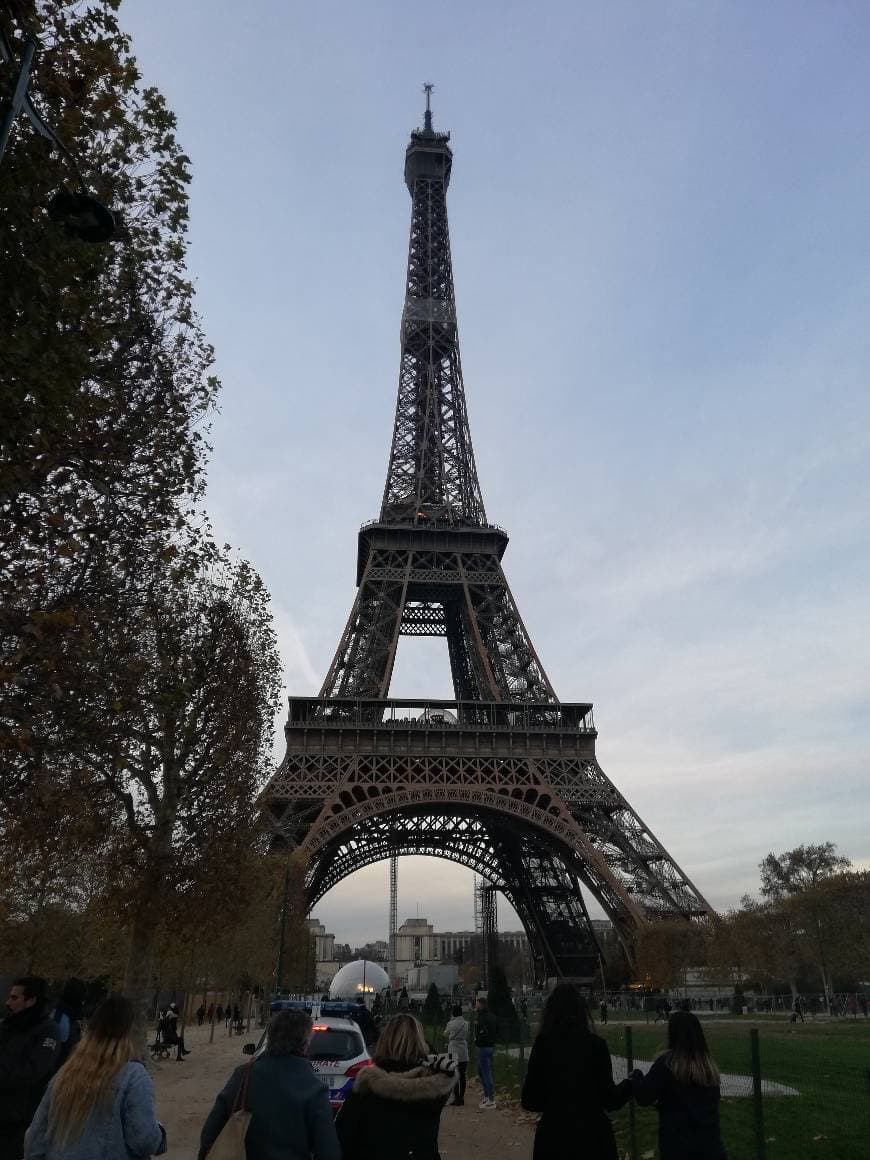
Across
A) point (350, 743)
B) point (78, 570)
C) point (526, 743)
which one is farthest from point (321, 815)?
point (78, 570)

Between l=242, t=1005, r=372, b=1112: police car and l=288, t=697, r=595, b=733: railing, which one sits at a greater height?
l=288, t=697, r=595, b=733: railing

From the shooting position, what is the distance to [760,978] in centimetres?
5906

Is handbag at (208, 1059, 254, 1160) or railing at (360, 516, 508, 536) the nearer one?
handbag at (208, 1059, 254, 1160)

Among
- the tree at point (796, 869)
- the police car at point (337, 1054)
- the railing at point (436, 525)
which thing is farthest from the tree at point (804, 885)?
the police car at point (337, 1054)

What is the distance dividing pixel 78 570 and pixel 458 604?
45.7 m

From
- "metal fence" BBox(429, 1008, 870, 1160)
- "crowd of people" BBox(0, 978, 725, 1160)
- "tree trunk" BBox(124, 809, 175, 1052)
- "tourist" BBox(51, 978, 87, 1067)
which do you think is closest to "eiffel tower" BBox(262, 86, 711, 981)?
"tree trunk" BBox(124, 809, 175, 1052)

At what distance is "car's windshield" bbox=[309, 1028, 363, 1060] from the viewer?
11.6 metres

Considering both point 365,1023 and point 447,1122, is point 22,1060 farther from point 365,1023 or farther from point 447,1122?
point 365,1023

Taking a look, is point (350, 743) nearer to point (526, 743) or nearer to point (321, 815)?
point (321, 815)

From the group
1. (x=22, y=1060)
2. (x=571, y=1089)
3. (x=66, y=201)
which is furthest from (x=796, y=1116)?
(x=66, y=201)

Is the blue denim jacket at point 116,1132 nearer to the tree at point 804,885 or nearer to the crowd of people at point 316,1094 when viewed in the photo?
the crowd of people at point 316,1094

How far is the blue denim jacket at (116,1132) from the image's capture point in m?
4.35

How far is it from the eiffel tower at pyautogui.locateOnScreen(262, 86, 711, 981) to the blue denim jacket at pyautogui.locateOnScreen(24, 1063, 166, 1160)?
35.8 meters

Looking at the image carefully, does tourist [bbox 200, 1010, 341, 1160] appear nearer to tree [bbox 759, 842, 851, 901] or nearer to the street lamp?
the street lamp
